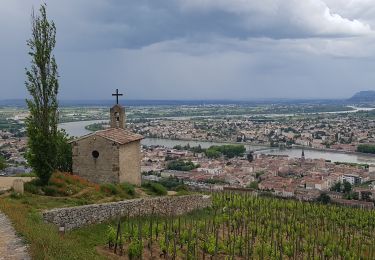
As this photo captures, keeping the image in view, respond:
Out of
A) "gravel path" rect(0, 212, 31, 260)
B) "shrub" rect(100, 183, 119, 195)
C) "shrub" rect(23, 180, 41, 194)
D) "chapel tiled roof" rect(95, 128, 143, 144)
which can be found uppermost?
"chapel tiled roof" rect(95, 128, 143, 144)

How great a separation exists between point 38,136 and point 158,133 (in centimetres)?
11813

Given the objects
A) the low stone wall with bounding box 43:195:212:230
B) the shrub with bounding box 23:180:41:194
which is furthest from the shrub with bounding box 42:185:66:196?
the low stone wall with bounding box 43:195:212:230

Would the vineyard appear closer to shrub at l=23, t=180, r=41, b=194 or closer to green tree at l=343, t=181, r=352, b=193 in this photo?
shrub at l=23, t=180, r=41, b=194

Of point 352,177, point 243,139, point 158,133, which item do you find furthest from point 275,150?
point 352,177

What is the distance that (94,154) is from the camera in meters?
18.6

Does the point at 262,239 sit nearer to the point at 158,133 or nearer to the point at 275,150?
the point at 275,150

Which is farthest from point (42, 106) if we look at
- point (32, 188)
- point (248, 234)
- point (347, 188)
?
point (347, 188)

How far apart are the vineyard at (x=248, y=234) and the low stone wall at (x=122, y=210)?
40cm

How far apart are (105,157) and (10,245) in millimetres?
9667

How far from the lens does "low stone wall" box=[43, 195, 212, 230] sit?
12414mm

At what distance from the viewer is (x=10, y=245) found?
29.1ft

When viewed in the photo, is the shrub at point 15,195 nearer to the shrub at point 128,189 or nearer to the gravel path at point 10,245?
the gravel path at point 10,245

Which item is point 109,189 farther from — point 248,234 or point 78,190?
point 248,234

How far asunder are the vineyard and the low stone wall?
15.6 inches
